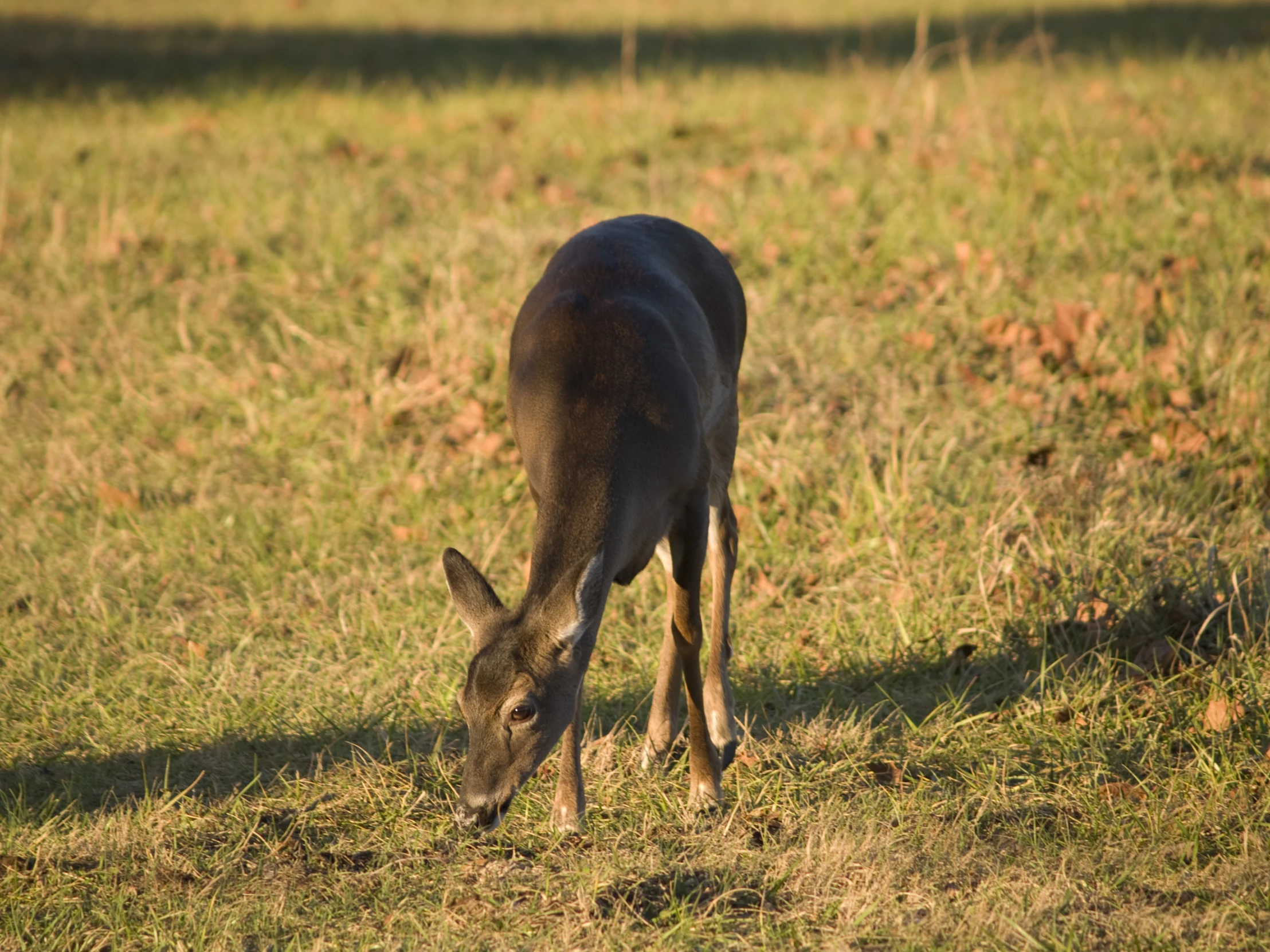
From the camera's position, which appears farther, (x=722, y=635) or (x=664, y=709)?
(x=722, y=635)

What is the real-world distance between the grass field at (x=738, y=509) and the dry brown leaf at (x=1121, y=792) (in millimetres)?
26

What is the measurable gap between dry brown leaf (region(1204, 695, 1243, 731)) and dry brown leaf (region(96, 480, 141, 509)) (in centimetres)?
485

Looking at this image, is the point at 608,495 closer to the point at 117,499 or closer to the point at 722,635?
the point at 722,635

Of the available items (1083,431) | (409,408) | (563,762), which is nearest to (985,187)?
(1083,431)

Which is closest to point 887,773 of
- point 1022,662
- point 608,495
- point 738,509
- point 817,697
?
point 817,697

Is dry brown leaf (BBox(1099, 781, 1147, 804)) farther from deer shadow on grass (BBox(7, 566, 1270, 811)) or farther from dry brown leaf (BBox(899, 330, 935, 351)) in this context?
dry brown leaf (BBox(899, 330, 935, 351))

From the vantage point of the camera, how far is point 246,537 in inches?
235

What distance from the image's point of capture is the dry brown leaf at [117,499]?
625 centimetres

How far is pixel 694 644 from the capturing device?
4121 millimetres

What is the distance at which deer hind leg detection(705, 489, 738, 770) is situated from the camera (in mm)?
4457

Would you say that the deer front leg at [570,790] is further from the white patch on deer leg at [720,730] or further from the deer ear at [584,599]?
the deer ear at [584,599]

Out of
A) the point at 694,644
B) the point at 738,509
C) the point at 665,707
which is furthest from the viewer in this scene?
the point at 738,509

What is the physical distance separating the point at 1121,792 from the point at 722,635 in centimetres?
144

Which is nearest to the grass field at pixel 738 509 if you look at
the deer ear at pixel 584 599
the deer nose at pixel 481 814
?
the deer nose at pixel 481 814
